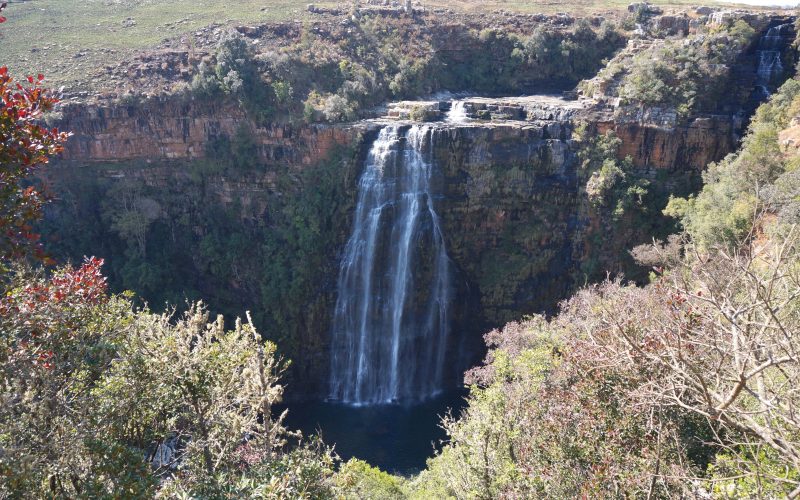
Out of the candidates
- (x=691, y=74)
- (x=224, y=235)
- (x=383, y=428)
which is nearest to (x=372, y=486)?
(x=383, y=428)

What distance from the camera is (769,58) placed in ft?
92.3

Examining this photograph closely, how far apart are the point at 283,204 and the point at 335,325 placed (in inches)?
302

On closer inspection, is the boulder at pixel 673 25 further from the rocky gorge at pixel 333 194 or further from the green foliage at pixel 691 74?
the green foliage at pixel 691 74

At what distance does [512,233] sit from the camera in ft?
97.2

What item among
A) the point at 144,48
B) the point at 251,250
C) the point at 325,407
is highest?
the point at 144,48

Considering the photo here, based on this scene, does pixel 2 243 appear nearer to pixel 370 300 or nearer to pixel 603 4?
pixel 370 300

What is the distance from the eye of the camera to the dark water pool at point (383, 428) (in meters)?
23.9

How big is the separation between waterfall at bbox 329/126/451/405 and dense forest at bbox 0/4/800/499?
8.03ft

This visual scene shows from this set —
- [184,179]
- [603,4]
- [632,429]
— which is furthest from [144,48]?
[632,429]

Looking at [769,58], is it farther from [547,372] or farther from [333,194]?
[547,372]

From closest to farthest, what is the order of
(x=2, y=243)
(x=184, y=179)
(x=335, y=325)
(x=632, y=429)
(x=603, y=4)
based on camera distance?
1. (x=2, y=243)
2. (x=632, y=429)
3. (x=335, y=325)
4. (x=184, y=179)
5. (x=603, y=4)

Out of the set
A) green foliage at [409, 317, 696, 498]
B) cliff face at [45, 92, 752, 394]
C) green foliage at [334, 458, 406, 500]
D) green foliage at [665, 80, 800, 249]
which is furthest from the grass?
green foliage at [409, 317, 696, 498]

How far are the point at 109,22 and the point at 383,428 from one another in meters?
36.6

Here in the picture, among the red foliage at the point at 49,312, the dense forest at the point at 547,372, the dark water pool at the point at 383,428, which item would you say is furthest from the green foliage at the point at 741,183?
the red foliage at the point at 49,312
